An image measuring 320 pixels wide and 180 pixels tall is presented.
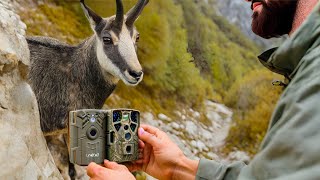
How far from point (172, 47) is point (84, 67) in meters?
0.22

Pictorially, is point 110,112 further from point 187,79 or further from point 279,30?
point 187,79

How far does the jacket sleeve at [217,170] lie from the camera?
0.56 metres

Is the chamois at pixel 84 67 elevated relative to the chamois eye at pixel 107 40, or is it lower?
lower

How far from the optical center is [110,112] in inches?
19.5

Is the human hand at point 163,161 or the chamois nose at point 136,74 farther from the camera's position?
the chamois nose at point 136,74

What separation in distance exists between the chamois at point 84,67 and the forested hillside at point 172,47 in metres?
0.05

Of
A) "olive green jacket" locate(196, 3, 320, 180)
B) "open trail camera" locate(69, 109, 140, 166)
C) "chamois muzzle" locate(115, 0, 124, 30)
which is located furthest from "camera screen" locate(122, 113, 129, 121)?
"chamois muzzle" locate(115, 0, 124, 30)

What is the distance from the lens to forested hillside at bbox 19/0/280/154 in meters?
0.94

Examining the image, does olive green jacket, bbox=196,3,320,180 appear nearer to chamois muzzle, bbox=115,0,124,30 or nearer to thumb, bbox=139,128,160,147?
thumb, bbox=139,128,160,147

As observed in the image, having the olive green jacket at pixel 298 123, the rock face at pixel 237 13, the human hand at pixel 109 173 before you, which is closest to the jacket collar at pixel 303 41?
the olive green jacket at pixel 298 123

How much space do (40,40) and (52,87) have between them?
4.5 inches

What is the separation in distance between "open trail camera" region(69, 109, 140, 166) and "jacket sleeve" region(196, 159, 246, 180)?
120 mm

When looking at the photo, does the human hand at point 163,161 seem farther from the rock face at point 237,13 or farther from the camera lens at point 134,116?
the rock face at point 237,13

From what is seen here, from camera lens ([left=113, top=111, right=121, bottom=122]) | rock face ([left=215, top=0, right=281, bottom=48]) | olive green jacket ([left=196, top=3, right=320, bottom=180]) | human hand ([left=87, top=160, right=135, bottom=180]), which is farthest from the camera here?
rock face ([left=215, top=0, right=281, bottom=48])
